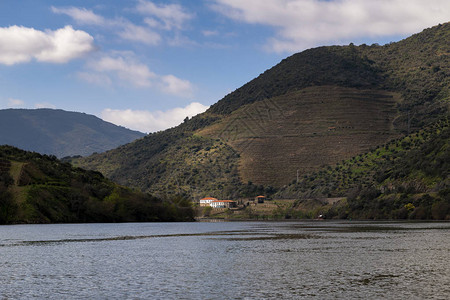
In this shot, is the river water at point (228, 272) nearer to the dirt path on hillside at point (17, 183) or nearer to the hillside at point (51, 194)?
the dirt path on hillside at point (17, 183)

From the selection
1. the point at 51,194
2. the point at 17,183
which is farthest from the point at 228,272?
the point at 51,194

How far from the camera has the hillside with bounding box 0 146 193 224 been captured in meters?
148

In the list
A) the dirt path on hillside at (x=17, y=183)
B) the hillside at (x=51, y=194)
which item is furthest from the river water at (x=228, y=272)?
the hillside at (x=51, y=194)

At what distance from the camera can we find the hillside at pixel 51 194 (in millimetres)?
148000

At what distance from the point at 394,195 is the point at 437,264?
488ft

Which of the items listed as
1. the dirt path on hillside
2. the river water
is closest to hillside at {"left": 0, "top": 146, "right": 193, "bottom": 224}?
the dirt path on hillside

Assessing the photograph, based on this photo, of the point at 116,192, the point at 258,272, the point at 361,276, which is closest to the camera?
the point at 361,276

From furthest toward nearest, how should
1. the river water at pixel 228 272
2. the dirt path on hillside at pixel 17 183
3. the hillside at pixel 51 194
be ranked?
the hillside at pixel 51 194 → the dirt path on hillside at pixel 17 183 → the river water at pixel 228 272

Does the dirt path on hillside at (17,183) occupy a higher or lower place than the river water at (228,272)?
higher

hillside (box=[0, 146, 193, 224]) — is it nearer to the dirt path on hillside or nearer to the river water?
the dirt path on hillside

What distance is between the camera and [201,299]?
37.8 m

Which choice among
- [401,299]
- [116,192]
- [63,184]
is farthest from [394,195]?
[401,299]

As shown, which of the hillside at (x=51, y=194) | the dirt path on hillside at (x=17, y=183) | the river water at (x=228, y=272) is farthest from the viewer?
the hillside at (x=51, y=194)

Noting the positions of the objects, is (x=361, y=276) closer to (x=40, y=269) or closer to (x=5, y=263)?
(x=40, y=269)
